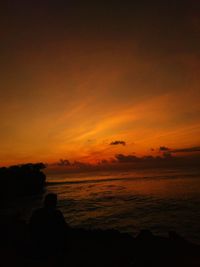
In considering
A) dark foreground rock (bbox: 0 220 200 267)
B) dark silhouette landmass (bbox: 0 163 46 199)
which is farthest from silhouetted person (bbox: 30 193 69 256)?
dark silhouette landmass (bbox: 0 163 46 199)

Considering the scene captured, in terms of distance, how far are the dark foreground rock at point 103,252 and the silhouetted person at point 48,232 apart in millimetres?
127

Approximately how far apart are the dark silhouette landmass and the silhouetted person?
45766 mm

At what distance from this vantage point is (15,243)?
44.5 feet

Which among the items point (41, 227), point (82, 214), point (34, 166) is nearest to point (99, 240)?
point (41, 227)

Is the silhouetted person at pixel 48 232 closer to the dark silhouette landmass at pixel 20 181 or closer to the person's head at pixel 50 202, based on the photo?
the person's head at pixel 50 202

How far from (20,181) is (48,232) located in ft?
199

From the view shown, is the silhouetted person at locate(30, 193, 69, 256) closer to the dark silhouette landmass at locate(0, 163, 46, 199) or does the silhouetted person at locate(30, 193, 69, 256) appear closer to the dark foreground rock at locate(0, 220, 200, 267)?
the dark foreground rock at locate(0, 220, 200, 267)

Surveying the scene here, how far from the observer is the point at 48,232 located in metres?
11.9

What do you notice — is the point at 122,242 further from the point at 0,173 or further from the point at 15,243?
the point at 0,173

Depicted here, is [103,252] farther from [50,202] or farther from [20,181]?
[20,181]

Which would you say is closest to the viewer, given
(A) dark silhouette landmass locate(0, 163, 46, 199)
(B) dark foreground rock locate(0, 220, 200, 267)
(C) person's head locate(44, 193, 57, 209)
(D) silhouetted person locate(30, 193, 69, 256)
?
(B) dark foreground rock locate(0, 220, 200, 267)

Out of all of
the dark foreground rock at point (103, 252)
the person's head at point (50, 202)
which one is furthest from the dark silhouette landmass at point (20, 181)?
the person's head at point (50, 202)

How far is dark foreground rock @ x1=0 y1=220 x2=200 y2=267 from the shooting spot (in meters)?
10.4

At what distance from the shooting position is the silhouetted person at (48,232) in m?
11.8
